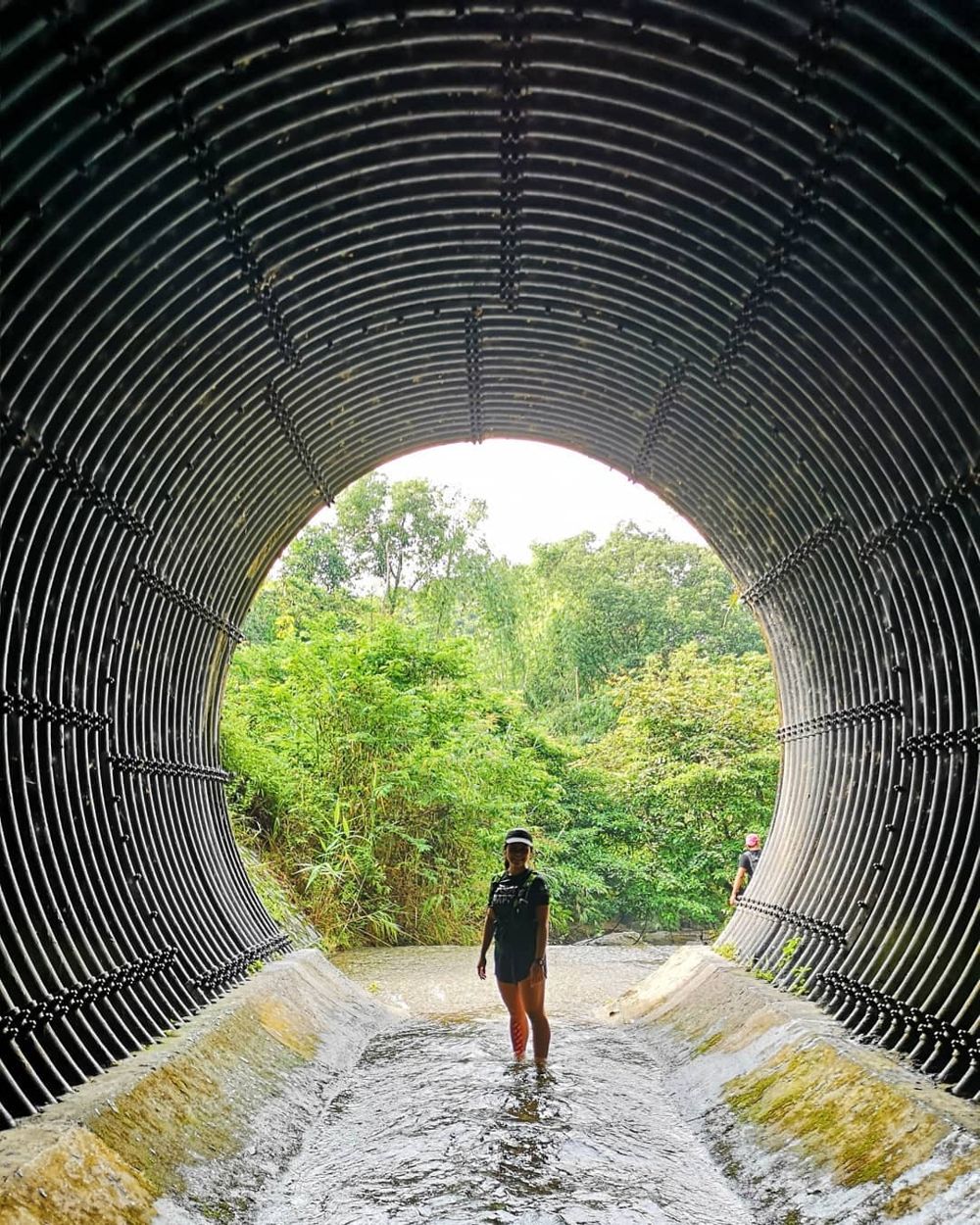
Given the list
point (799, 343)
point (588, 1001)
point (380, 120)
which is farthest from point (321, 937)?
point (380, 120)

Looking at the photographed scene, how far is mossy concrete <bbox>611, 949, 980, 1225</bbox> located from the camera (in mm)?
4715

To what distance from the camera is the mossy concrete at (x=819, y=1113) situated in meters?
4.71

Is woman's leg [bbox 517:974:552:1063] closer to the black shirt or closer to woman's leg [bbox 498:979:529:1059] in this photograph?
woman's leg [bbox 498:979:529:1059]

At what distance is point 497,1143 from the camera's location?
245 inches

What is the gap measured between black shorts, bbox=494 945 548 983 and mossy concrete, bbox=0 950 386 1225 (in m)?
1.54

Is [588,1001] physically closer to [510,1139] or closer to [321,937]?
[321,937]

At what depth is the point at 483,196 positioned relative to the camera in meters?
6.97

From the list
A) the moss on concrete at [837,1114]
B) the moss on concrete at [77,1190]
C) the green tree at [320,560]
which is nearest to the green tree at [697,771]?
the green tree at [320,560]

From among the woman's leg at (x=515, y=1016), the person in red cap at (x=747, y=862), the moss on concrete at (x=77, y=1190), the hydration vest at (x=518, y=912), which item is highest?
the person in red cap at (x=747, y=862)

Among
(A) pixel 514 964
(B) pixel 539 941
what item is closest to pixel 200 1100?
(A) pixel 514 964

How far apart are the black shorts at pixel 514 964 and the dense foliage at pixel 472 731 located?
7585mm

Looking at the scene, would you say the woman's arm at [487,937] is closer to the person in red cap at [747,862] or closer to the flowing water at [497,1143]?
the flowing water at [497,1143]

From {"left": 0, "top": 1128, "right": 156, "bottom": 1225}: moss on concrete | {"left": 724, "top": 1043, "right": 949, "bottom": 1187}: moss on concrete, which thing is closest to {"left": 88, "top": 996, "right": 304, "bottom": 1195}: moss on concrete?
{"left": 0, "top": 1128, "right": 156, "bottom": 1225}: moss on concrete

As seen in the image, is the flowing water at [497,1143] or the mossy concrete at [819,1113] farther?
the flowing water at [497,1143]
